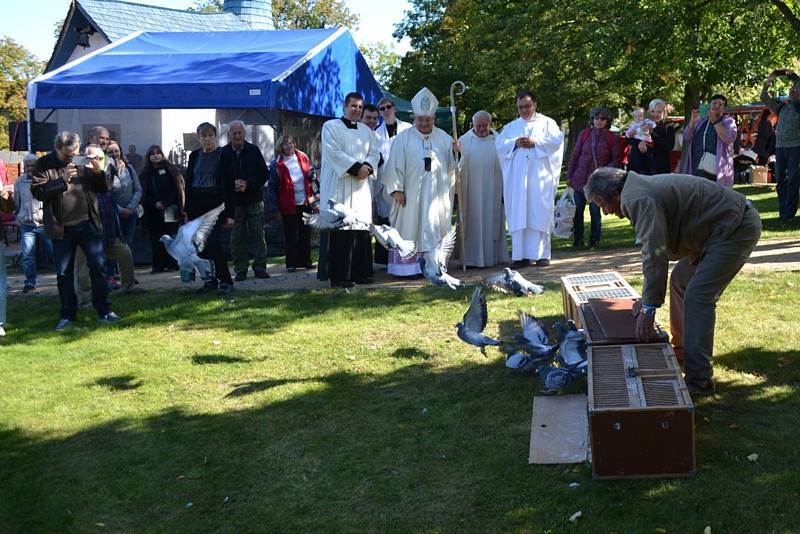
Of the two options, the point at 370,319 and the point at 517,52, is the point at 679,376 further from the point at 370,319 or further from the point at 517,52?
the point at 517,52

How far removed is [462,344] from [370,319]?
1402 millimetres

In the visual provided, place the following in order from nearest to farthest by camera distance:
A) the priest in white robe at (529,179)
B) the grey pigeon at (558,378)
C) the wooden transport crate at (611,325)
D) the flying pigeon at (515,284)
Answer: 1. the wooden transport crate at (611,325)
2. the grey pigeon at (558,378)
3. the flying pigeon at (515,284)
4. the priest in white robe at (529,179)

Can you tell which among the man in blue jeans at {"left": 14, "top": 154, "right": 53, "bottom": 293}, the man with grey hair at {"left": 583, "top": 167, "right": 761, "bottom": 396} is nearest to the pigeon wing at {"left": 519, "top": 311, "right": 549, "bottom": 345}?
the man with grey hair at {"left": 583, "top": 167, "right": 761, "bottom": 396}

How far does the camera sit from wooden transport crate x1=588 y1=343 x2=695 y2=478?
4613 mm

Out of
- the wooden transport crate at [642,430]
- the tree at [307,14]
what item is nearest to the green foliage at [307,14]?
the tree at [307,14]

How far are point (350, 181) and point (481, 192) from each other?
195 cm

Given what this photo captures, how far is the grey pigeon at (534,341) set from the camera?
640cm

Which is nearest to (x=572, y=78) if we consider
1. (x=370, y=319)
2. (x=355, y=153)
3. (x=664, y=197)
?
(x=355, y=153)

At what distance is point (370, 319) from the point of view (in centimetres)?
874

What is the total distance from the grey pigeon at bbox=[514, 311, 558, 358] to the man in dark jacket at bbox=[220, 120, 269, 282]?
507 cm

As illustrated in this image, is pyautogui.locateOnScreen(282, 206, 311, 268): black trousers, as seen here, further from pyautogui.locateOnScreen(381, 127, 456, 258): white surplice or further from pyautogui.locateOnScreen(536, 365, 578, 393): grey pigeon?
pyautogui.locateOnScreen(536, 365, 578, 393): grey pigeon

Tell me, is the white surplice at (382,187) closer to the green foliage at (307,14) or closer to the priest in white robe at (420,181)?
the priest in white robe at (420,181)

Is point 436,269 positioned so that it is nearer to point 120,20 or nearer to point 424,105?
point 424,105

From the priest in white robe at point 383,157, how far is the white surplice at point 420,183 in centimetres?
28
